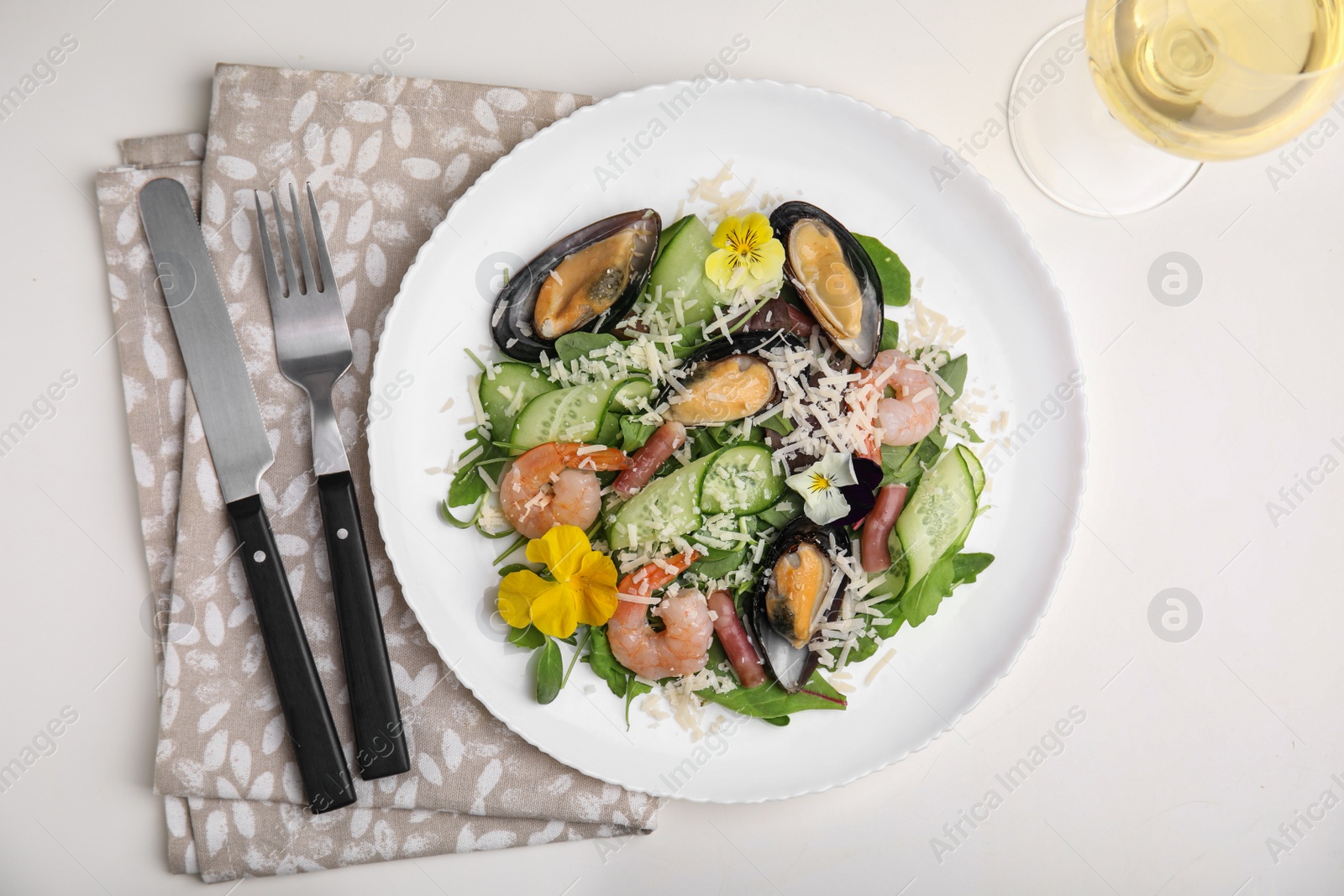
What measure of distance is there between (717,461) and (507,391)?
0.55 meters

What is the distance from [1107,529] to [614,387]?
1.51m

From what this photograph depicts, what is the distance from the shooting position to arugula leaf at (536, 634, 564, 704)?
1.87 metres

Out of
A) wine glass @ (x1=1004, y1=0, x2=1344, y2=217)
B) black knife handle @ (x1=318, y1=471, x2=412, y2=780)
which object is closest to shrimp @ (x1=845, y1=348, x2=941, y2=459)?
wine glass @ (x1=1004, y1=0, x2=1344, y2=217)

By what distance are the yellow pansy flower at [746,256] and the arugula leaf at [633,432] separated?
1.30 feet

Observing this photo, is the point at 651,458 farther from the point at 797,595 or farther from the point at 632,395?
the point at 797,595

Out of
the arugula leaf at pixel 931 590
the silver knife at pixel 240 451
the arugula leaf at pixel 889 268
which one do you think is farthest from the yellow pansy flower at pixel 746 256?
the silver knife at pixel 240 451

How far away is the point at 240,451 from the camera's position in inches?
75.5

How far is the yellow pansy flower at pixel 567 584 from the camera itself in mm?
1759

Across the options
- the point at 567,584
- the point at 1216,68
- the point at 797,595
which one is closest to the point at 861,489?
the point at 797,595

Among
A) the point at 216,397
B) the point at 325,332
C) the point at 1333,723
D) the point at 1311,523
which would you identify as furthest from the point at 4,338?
the point at 1333,723

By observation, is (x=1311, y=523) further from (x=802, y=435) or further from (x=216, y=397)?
(x=216, y=397)

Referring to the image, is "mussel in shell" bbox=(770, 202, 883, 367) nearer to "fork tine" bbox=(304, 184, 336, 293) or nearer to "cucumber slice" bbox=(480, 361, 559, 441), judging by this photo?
"cucumber slice" bbox=(480, 361, 559, 441)

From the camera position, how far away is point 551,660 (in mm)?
1870

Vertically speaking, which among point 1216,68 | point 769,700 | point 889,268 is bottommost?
point 769,700
